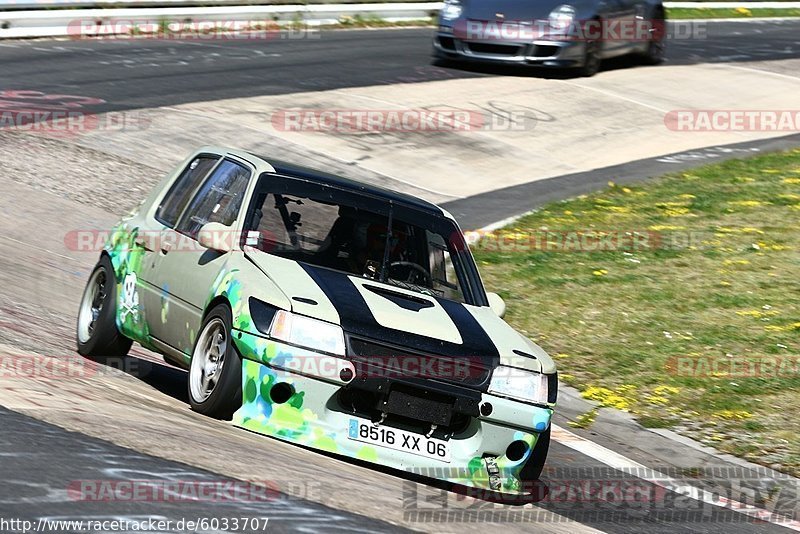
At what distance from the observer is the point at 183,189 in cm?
919

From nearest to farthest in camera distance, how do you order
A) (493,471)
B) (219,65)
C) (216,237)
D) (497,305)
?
(493,471) < (216,237) < (497,305) < (219,65)

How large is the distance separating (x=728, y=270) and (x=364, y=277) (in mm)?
6737

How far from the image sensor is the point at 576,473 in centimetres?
830

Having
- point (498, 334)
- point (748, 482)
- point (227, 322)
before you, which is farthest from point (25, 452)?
point (748, 482)

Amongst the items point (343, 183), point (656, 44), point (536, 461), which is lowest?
point (536, 461)

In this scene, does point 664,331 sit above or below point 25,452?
below

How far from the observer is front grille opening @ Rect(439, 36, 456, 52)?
885 inches

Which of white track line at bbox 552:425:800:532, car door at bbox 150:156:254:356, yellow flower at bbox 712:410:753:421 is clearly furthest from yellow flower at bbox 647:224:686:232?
car door at bbox 150:156:254:356

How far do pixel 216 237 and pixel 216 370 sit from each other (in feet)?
2.95

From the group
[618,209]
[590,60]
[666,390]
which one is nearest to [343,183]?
[666,390]

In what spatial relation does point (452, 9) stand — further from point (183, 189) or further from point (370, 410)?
point (370, 410)

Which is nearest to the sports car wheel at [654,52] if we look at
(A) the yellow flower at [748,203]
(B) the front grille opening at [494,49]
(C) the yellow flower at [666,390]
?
(B) the front grille opening at [494,49]

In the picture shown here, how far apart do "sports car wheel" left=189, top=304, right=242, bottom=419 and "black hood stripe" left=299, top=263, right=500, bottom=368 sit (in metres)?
0.58

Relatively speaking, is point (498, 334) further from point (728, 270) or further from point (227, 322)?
point (728, 270)
